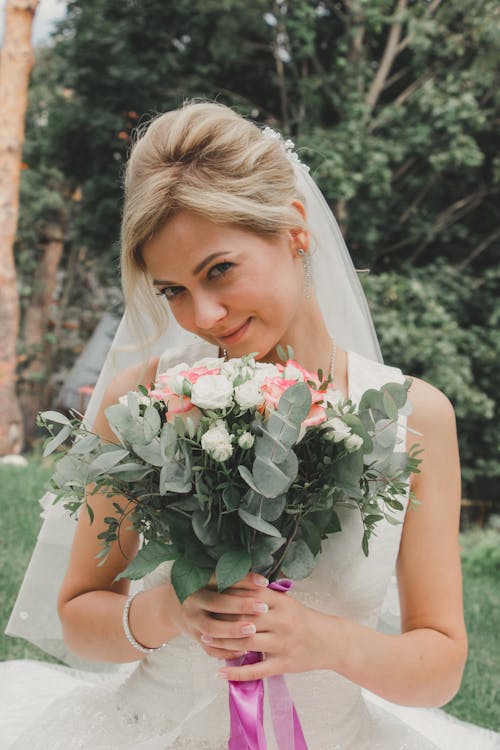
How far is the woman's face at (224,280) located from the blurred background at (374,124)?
7.73 meters

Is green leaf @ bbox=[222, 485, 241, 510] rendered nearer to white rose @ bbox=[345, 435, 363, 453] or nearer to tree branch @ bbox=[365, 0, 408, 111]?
white rose @ bbox=[345, 435, 363, 453]

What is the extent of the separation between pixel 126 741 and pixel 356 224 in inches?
366

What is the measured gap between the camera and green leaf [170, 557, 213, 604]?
151cm

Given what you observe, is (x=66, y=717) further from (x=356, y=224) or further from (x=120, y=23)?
(x=120, y=23)

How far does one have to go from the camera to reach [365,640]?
1801mm

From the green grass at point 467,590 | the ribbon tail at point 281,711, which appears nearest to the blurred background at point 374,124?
the green grass at point 467,590

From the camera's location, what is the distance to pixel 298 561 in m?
1.62

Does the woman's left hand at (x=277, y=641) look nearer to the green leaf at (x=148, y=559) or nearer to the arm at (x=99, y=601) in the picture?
the green leaf at (x=148, y=559)

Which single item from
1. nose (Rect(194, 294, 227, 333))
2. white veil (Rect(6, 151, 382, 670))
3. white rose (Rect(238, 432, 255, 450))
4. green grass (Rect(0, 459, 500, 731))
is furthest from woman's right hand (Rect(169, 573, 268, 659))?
green grass (Rect(0, 459, 500, 731))

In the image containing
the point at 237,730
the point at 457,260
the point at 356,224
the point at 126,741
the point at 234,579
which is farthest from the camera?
the point at 457,260

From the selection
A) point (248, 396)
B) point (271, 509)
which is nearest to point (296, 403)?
point (248, 396)

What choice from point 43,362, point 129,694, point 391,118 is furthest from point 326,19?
point 129,694

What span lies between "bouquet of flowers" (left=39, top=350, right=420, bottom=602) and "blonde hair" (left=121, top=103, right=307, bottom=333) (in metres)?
0.49

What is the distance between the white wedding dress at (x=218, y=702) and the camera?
2014mm
